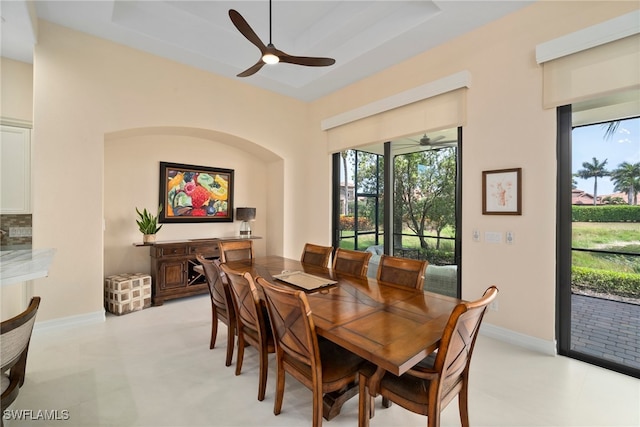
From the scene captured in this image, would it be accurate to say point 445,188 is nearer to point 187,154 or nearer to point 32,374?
point 187,154

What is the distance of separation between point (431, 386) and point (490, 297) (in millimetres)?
524

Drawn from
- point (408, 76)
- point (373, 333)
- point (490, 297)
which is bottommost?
point (373, 333)

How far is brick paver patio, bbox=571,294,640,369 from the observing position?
2498 millimetres

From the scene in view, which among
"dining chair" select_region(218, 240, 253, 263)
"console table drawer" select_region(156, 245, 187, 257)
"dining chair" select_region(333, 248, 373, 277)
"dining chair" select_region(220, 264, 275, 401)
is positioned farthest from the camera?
"console table drawer" select_region(156, 245, 187, 257)

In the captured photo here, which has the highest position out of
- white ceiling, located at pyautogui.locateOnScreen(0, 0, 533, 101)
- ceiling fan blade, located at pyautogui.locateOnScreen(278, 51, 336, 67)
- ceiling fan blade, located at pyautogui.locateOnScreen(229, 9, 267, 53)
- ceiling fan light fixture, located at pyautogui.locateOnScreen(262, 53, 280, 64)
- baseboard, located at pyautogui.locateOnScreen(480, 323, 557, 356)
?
white ceiling, located at pyautogui.locateOnScreen(0, 0, 533, 101)

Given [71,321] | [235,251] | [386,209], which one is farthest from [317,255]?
[71,321]

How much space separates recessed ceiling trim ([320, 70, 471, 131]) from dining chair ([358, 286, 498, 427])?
105 inches

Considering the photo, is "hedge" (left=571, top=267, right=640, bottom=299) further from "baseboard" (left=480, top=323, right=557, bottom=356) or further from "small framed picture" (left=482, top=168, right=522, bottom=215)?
"small framed picture" (left=482, top=168, right=522, bottom=215)

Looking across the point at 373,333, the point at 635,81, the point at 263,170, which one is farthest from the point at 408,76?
the point at 373,333

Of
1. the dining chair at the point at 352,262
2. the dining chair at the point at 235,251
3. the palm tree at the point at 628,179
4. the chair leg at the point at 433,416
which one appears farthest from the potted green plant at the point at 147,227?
the palm tree at the point at 628,179

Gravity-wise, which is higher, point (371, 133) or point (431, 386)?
point (371, 133)

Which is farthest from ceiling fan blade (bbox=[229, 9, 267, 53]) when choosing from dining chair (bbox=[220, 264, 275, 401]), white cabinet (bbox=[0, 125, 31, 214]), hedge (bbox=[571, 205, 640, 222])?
hedge (bbox=[571, 205, 640, 222])

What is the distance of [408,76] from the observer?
3857 millimetres

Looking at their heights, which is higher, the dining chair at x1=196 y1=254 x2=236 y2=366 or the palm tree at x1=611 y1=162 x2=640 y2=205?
the palm tree at x1=611 y1=162 x2=640 y2=205
